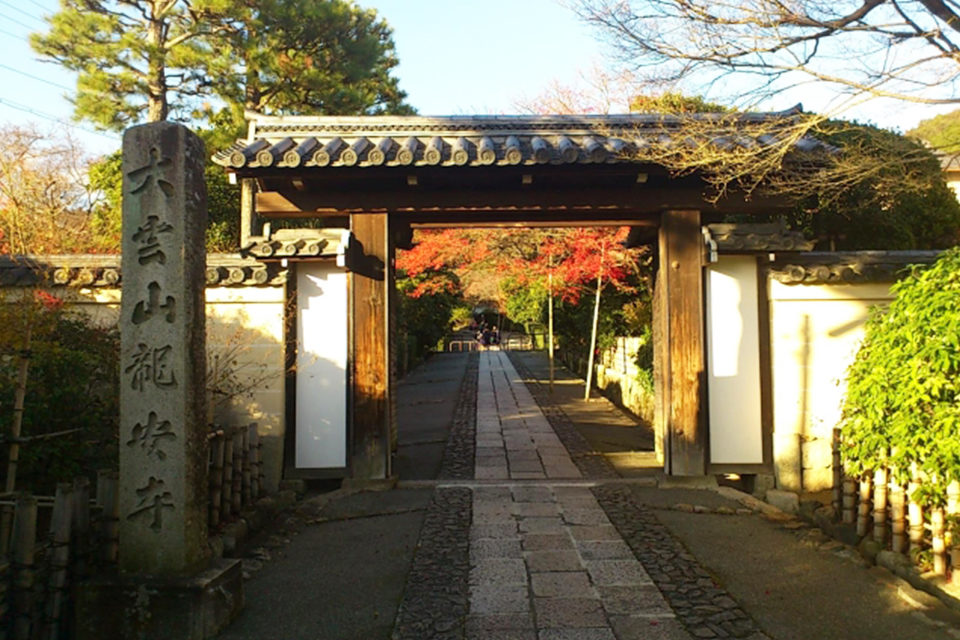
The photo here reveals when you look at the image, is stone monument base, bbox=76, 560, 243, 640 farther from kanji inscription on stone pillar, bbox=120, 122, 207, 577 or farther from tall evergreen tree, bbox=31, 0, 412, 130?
tall evergreen tree, bbox=31, 0, 412, 130

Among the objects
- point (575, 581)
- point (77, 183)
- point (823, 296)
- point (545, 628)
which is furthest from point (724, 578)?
point (77, 183)

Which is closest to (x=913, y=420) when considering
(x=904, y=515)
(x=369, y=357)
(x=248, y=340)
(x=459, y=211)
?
(x=904, y=515)

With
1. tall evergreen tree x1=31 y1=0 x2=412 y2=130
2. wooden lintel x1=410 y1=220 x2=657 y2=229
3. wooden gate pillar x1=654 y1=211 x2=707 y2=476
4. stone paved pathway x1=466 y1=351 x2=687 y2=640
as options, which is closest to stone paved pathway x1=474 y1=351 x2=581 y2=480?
stone paved pathway x1=466 y1=351 x2=687 y2=640

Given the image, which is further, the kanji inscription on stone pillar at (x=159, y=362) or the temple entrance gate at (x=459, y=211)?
the temple entrance gate at (x=459, y=211)

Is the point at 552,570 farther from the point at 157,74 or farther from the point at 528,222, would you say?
the point at 157,74

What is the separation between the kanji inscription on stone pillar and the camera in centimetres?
377

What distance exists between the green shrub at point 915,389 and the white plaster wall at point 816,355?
1.76 meters

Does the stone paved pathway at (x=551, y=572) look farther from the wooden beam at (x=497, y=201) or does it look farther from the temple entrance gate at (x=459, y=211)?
the wooden beam at (x=497, y=201)

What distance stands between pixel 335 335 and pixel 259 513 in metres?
2.08

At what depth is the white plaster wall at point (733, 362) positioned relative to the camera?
7094 mm

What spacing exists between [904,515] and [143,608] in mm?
5032

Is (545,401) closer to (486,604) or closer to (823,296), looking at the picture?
(823,296)

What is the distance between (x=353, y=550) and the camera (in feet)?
17.2

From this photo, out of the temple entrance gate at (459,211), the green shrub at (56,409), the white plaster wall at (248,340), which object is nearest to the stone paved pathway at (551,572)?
the temple entrance gate at (459,211)
